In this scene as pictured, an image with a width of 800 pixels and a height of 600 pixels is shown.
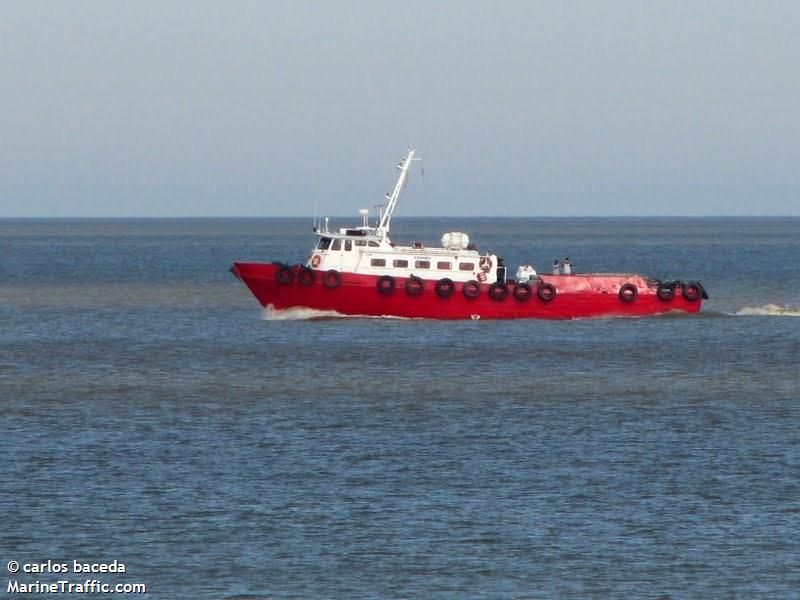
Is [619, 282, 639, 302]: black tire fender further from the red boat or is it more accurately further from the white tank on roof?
the white tank on roof

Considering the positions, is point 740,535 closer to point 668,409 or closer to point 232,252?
point 668,409

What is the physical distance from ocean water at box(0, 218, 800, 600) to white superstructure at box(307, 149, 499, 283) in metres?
2.47

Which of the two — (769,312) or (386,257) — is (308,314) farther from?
(769,312)

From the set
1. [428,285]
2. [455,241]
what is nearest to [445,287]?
[428,285]

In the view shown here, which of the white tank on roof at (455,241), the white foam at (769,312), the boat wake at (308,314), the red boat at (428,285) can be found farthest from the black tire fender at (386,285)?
the white foam at (769,312)

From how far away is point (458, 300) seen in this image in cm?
6775

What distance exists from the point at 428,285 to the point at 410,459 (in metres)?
30.9

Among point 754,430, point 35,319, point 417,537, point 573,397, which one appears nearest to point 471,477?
point 417,537

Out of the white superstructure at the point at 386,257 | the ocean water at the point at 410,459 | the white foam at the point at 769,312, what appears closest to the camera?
the ocean water at the point at 410,459

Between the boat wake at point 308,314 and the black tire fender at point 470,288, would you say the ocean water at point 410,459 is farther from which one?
the black tire fender at point 470,288

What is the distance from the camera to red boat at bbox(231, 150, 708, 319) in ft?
216

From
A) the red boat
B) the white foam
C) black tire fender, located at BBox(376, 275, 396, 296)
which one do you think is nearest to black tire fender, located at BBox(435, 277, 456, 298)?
the red boat

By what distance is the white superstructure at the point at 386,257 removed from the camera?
65562 millimetres

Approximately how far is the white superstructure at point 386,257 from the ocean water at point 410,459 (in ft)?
8.11
